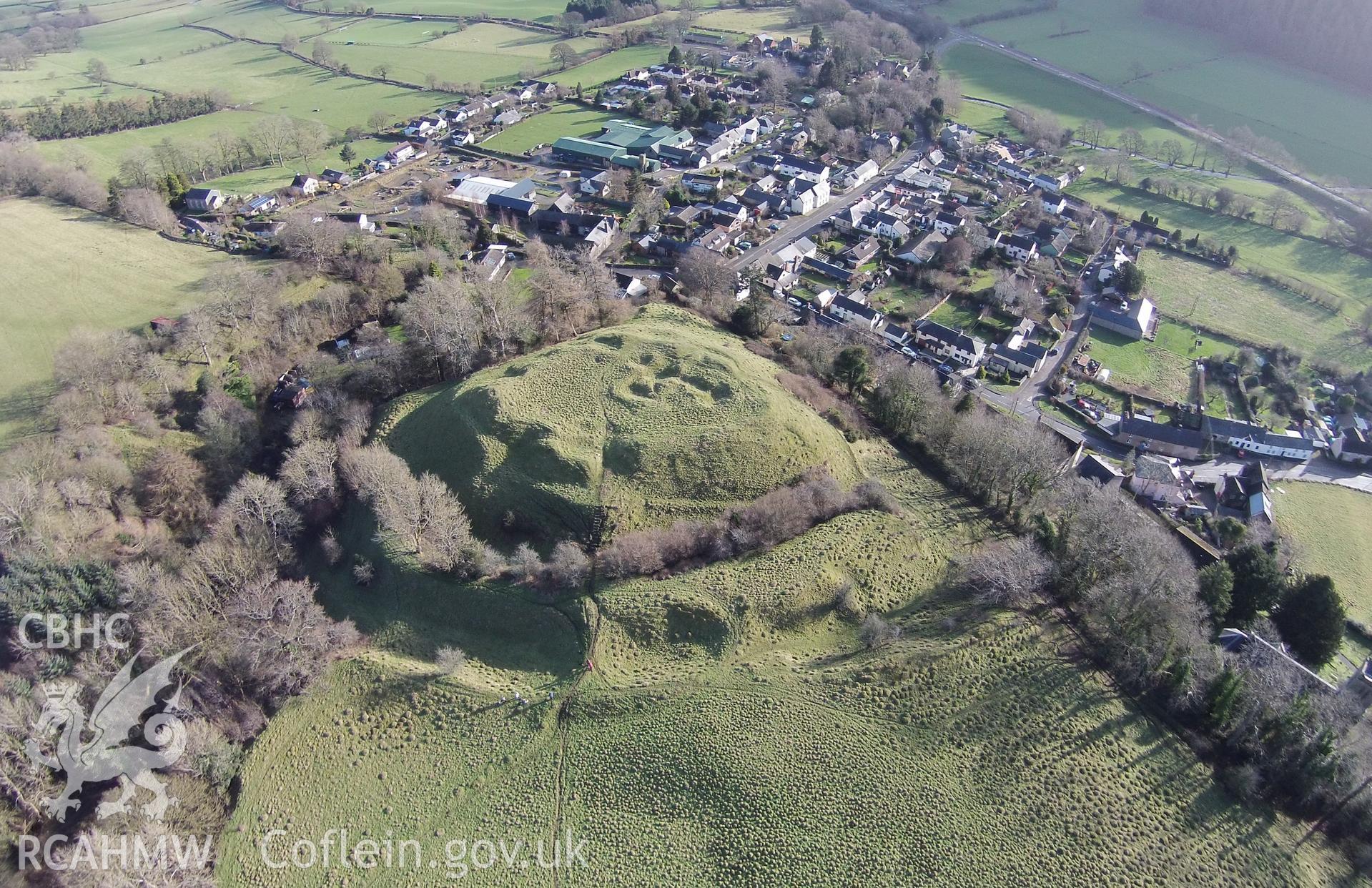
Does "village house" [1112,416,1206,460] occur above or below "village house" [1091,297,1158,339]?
below

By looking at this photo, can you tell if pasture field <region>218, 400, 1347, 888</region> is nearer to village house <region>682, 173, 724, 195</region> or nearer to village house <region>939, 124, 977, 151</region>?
village house <region>682, 173, 724, 195</region>

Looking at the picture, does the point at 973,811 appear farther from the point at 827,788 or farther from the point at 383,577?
the point at 383,577

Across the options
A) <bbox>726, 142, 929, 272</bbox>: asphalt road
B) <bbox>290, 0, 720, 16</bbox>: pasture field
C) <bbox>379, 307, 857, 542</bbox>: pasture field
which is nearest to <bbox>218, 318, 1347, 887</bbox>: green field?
<bbox>379, 307, 857, 542</bbox>: pasture field

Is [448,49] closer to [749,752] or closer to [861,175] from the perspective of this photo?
[861,175]

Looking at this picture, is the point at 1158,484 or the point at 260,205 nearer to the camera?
the point at 1158,484

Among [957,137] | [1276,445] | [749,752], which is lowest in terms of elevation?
[749,752]

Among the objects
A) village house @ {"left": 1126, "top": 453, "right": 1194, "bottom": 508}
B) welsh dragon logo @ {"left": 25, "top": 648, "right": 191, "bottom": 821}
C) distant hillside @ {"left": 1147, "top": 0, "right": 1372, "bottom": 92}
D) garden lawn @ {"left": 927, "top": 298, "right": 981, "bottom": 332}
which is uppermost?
distant hillside @ {"left": 1147, "top": 0, "right": 1372, "bottom": 92}

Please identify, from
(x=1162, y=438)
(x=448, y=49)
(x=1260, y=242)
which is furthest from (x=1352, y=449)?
(x=448, y=49)
